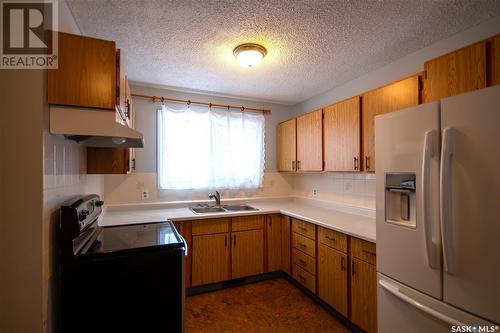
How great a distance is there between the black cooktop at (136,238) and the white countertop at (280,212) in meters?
0.31

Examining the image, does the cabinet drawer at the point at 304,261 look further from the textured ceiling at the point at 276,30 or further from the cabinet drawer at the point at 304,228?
the textured ceiling at the point at 276,30

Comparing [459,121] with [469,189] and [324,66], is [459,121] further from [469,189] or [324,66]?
[324,66]

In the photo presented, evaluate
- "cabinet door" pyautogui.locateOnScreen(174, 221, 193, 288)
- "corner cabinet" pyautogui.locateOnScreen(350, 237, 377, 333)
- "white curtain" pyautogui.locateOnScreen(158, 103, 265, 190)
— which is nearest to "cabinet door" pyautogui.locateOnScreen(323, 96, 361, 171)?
"corner cabinet" pyautogui.locateOnScreen(350, 237, 377, 333)

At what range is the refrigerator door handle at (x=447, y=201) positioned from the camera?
1135 mm

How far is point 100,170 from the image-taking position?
2020 mm

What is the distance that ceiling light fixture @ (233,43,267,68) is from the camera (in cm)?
194

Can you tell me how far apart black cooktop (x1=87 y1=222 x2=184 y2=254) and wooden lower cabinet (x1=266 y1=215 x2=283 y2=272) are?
4.27 feet

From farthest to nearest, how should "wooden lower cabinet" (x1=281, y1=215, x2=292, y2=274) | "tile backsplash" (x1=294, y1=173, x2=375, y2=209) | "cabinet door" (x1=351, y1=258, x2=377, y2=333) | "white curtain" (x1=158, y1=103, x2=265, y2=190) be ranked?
1. "white curtain" (x1=158, y1=103, x2=265, y2=190)
2. "wooden lower cabinet" (x1=281, y1=215, x2=292, y2=274)
3. "tile backsplash" (x1=294, y1=173, x2=375, y2=209)
4. "cabinet door" (x1=351, y1=258, x2=377, y2=333)

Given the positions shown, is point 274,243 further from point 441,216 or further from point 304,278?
point 441,216

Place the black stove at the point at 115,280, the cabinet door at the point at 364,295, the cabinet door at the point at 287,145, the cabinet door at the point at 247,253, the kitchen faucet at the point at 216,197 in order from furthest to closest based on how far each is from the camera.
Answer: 1. the cabinet door at the point at 287,145
2. the kitchen faucet at the point at 216,197
3. the cabinet door at the point at 247,253
4. the cabinet door at the point at 364,295
5. the black stove at the point at 115,280

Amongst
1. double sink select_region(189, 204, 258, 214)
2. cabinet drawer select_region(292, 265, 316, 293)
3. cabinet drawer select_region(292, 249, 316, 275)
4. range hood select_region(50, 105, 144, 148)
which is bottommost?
cabinet drawer select_region(292, 265, 316, 293)

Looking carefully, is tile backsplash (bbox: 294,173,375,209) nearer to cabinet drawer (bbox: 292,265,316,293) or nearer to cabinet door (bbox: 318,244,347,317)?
cabinet door (bbox: 318,244,347,317)

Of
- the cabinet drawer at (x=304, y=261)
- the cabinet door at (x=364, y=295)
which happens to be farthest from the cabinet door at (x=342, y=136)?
the cabinet drawer at (x=304, y=261)

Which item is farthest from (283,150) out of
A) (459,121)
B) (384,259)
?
(459,121)
